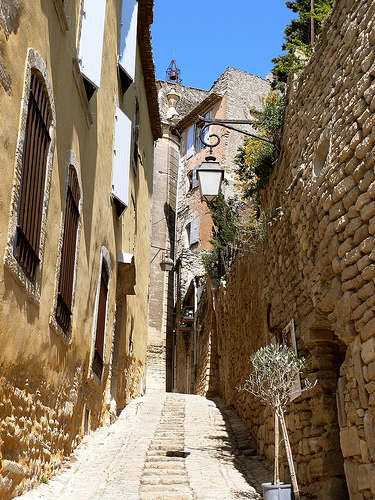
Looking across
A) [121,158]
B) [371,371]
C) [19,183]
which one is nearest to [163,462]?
[371,371]

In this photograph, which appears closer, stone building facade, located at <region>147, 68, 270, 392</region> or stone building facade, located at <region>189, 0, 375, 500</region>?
stone building facade, located at <region>189, 0, 375, 500</region>

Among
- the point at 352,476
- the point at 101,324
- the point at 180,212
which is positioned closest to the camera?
the point at 352,476

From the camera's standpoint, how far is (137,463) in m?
6.65

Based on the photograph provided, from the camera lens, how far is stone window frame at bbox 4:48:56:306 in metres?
3.89

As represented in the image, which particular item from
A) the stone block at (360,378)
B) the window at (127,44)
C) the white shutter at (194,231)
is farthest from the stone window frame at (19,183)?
the white shutter at (194,231)

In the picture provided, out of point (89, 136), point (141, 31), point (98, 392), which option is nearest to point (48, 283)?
point (89, 136)

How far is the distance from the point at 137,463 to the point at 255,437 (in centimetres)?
201

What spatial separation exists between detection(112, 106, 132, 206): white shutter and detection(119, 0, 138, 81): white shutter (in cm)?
88

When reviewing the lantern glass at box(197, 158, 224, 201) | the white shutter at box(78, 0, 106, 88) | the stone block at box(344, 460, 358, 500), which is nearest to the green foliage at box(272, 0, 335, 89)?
the lantern glass at box(197, 158, 224, 201)

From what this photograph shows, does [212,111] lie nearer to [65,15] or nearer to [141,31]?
[141,31]

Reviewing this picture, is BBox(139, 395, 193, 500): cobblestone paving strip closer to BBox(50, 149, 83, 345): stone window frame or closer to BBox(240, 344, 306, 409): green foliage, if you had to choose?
BBox(240, 344, 306, 409): green foliage

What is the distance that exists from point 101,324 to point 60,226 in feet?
10.3

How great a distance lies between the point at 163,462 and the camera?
6.78 meters

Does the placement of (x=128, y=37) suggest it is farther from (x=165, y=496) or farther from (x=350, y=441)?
(x=350, y=441)
